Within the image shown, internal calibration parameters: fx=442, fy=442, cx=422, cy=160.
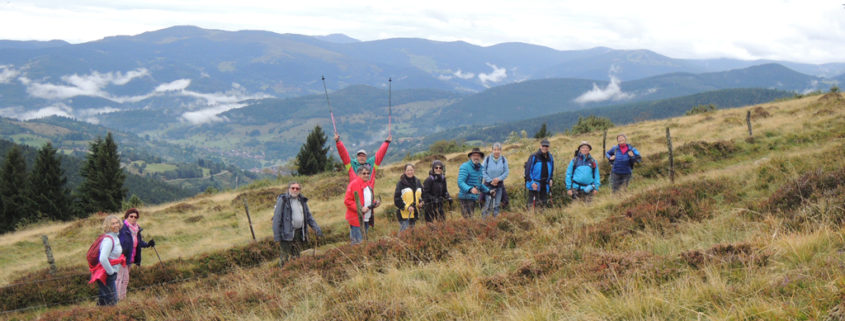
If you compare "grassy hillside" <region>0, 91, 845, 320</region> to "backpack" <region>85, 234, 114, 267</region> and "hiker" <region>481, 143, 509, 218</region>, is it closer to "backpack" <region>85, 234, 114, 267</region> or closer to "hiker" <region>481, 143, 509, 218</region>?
"backpack" <region>85, 234, 114, 267</region>

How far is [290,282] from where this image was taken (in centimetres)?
594

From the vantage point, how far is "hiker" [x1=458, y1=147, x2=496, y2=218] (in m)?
9.41

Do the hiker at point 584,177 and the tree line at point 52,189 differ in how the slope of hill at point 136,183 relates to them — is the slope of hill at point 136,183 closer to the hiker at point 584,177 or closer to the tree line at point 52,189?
the tree line at point 52,189

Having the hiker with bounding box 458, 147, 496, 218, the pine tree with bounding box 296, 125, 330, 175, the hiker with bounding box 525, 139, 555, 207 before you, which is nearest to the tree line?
the pine tree with bounding box 296, 125, 330, 175

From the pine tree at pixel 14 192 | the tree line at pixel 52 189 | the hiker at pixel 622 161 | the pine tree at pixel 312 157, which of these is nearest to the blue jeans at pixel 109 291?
the hiker at pixel 622 161

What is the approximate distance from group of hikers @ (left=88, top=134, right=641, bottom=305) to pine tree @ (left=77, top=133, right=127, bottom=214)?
117 ft

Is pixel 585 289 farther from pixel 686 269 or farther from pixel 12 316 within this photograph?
pixel 12 316

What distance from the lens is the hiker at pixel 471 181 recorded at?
370 inches

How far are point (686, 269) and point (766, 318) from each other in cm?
117

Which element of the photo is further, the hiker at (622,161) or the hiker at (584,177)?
the hiker at (622,161)

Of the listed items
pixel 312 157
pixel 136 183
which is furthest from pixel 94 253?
pixel 136 183

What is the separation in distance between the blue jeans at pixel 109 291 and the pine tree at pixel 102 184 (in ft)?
117

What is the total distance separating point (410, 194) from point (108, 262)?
5.37 meters

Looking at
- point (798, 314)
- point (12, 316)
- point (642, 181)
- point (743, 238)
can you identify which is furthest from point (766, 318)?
point (12, 316)
